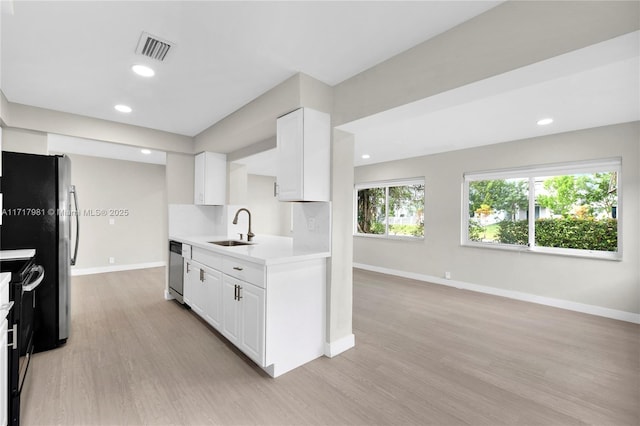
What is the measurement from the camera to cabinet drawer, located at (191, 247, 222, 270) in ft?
9.43

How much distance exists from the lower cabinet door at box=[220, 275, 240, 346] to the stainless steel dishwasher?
1355 mm

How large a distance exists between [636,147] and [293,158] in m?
4.19

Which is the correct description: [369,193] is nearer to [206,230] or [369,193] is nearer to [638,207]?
[206,230]

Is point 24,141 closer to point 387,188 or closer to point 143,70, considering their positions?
point 143,70

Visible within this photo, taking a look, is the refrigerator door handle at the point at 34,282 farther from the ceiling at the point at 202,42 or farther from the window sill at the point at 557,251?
the window sill at the point at 557,251

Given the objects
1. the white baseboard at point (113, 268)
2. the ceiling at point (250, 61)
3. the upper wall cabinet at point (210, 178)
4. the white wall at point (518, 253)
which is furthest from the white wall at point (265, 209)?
the ceiling at point (250, 61)

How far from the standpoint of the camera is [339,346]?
2.64 m

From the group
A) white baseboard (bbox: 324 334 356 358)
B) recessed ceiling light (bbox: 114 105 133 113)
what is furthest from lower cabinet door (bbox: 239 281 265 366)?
recessed ceiling light (bbox: 114 105 133 113)

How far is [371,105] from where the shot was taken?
90.7 inches

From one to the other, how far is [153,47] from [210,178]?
235cm

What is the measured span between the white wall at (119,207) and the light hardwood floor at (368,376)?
2.88 meters

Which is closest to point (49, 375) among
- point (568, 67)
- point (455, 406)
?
point (455, 406)

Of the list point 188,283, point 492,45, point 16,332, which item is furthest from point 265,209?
point 492,45

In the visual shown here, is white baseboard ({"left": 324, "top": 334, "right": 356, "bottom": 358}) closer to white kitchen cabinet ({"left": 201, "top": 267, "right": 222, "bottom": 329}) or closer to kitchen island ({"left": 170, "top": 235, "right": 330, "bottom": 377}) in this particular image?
kitchen island ({"left": 170, "top": 235, "right": 330, "bottom": 377})
